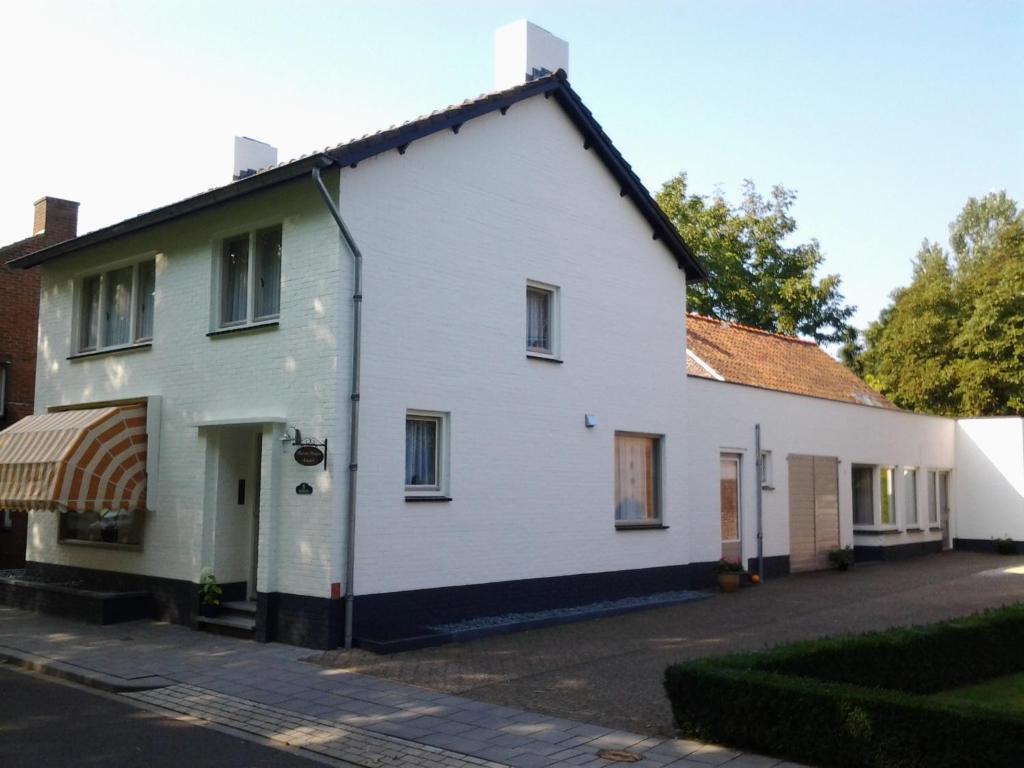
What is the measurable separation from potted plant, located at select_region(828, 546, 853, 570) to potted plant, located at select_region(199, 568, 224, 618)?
46.8 ft

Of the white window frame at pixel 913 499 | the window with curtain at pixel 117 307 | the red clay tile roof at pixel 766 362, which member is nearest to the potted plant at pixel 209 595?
the window with curtain at pixel 117 307

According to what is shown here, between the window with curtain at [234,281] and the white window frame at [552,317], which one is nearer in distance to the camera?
the window with curtain at [234,281]

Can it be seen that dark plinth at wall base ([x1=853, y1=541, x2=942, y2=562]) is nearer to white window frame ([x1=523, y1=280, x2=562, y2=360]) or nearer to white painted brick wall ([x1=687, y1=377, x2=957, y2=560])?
white painted brick wall ([x1=687, y1=377, x2=957, y2=560])

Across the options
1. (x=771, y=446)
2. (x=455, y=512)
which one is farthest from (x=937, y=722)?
(x=771, y=446)

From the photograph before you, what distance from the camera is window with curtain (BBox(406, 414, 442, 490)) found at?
46.7ft

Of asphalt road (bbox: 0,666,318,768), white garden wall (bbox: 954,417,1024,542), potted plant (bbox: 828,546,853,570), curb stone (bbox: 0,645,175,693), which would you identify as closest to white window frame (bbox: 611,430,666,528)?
potted plant (bbox: 828,546,853,570)

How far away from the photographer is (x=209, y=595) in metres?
14.5

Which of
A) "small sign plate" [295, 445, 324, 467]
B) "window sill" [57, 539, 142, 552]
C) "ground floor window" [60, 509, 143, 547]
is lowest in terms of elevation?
"window sill" [57, 539, 142, 552]

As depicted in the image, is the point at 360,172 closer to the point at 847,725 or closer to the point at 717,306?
the point at 847,725

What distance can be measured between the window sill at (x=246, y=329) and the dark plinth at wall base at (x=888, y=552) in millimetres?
16317

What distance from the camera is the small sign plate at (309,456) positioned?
1295cm

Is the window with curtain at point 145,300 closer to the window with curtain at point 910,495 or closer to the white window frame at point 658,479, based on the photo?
the white window frame at point 658,479

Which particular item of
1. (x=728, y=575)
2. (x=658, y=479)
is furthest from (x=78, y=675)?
(x=728, y=575)

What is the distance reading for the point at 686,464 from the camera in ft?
62.4
